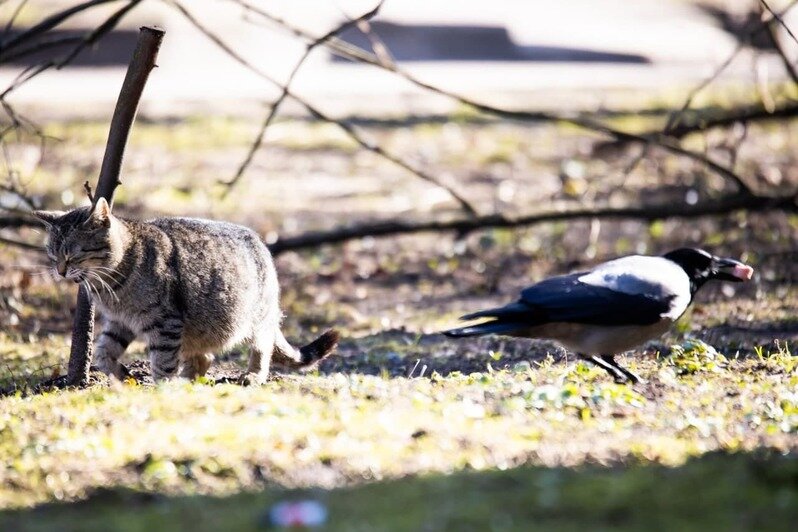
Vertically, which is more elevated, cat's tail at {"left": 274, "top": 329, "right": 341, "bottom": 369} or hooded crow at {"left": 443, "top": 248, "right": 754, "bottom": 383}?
hooded crow at {"left": 443, "top": 248, "right": 754, "bottom": 383}

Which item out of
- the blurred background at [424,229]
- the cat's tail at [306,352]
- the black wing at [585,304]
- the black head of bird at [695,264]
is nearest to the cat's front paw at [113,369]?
the blurred background at [424,229]

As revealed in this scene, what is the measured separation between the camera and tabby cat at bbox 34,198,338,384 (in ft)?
23.6

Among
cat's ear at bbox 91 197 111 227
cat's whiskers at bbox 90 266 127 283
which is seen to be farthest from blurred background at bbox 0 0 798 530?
cat's ear at bbox 91 197 111 227

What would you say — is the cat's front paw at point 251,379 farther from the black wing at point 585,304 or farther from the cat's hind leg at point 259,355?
the black wing at point 585,304

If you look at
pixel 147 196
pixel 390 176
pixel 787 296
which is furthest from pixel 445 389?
pixel 390 176

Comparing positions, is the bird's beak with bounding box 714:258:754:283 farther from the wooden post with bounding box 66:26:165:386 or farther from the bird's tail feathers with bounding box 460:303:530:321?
the wooden post with bounding box 66:26:165:386

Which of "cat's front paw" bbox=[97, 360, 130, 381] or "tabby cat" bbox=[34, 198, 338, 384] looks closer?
"tabby cat" bbox=[34, 198, 338, 384]

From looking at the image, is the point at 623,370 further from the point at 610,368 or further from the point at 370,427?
the point at 370,427

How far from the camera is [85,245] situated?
7188mm

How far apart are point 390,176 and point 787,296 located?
585 centimetres

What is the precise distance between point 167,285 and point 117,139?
0.84m

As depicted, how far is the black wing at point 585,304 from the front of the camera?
6676mm

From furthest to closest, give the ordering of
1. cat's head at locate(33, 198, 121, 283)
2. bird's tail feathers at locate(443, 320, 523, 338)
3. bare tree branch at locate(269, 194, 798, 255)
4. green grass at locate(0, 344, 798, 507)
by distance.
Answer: bare tree branch at locate(269, 194, 798, 255) < cat's head at locate(33, 198, 121, 283) < bird's tail feathers at locate(443, 320, 523, 338) < green grass at locate(0, 344, 798, 507)

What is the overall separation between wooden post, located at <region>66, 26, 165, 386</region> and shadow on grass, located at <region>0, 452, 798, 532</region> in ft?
7.12
